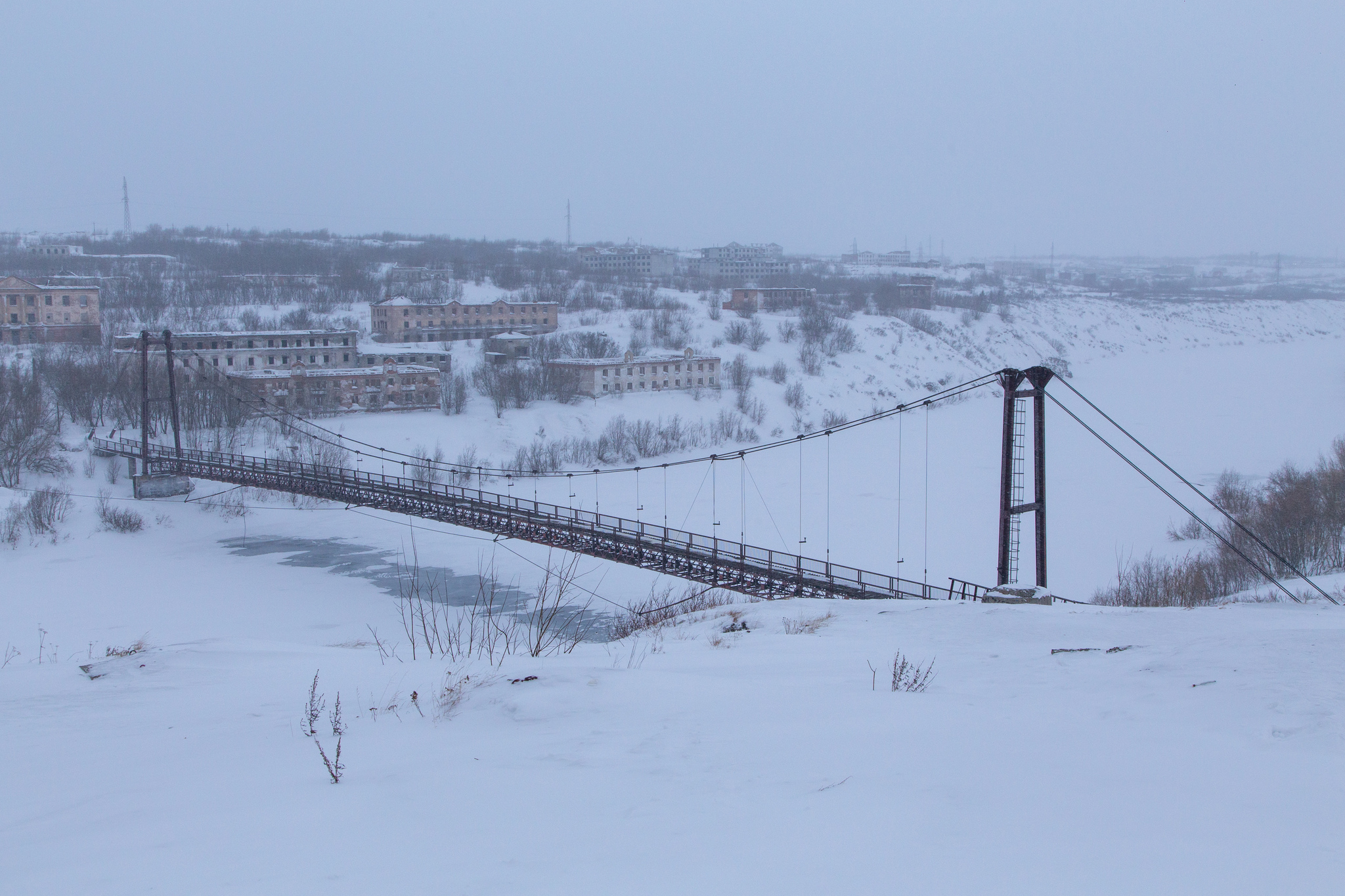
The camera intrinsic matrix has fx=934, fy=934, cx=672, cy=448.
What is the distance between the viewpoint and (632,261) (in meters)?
137

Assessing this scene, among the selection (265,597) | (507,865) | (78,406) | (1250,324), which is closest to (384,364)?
(78,406)

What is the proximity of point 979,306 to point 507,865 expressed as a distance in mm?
110399

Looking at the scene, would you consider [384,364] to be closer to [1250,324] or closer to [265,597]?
[265,597]

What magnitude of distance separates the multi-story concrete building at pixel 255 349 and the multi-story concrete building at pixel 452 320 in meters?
11.2

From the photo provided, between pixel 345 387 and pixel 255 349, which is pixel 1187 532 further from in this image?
pixel 255 349

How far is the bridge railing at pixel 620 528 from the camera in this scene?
62.4 feet

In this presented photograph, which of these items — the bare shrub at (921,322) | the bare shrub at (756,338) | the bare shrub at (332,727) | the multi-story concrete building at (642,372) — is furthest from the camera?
the bare shrub at (921,322)

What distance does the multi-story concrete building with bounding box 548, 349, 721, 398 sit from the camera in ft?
177

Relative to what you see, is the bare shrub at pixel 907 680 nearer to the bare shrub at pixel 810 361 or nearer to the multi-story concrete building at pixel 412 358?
the multi-story concrete building at pixel 412 358

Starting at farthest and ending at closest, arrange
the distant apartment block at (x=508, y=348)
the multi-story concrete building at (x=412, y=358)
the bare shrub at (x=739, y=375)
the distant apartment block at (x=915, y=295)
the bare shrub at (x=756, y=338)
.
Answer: the distant apartment block at (x=915, y=295)
the bare shrub at (x=756, y=338)
the bare shrub at (x=739, y=375)
the distant apartment block at (x=508, y=348)
the multi-story concrete building at (x=412, y=358)

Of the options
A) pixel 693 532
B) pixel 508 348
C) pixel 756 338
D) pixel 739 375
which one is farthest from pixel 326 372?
pixel 756 338

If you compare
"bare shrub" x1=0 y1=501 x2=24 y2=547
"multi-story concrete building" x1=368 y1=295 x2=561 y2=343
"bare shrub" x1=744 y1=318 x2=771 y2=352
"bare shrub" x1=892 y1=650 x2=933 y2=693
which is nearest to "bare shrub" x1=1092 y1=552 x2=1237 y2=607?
"bare shrub" x1=892 y1=650 x2=933 y2=693

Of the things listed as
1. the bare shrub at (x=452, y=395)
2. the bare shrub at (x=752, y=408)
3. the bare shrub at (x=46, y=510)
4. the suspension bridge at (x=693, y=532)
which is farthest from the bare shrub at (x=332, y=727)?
the bare shrub at (x=752, y=408)

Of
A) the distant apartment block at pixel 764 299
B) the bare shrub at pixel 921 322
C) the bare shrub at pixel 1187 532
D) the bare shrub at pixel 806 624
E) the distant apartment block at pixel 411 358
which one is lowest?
the bare shrub at pixel 1187 532
